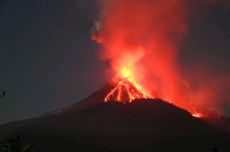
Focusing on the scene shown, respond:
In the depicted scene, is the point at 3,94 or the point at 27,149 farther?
the point at 27,149

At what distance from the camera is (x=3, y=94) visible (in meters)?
39.4

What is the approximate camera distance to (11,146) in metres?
50.2

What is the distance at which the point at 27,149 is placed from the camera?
48500 millimetres

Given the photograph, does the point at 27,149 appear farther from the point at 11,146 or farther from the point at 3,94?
the point at 3,94

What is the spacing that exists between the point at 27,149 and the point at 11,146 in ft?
7.82

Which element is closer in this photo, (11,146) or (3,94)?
(3,94)

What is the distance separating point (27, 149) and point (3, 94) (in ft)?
34.0

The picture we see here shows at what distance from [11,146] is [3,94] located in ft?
39.1

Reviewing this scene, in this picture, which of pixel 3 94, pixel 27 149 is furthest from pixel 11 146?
pixel 3 94
